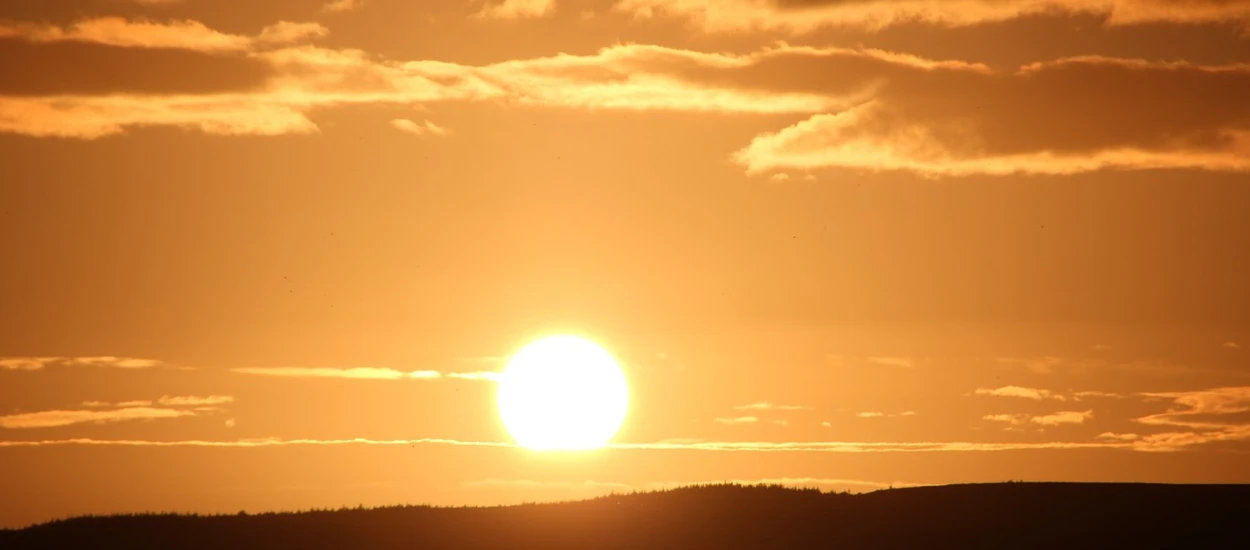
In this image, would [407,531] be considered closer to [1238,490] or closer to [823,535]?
[823,535]

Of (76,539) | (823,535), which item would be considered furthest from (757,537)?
(76,539)

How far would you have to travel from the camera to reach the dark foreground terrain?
64.2m

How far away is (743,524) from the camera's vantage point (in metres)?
66.4

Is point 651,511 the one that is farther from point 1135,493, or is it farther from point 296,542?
point 1135,493

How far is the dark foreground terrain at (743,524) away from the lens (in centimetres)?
6419

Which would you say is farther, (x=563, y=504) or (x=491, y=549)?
(x=563, y=504)

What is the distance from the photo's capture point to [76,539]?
213ft

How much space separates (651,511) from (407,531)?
30.4 ft

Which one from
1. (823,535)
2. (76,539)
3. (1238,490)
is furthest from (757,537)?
(76,539)

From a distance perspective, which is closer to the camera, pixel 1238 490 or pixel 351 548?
pixel 351 548

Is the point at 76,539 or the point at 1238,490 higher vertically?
the point at 1238,490

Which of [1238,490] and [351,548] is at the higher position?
[1238,490]

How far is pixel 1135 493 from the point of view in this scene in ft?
229

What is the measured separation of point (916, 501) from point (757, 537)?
8015mm
